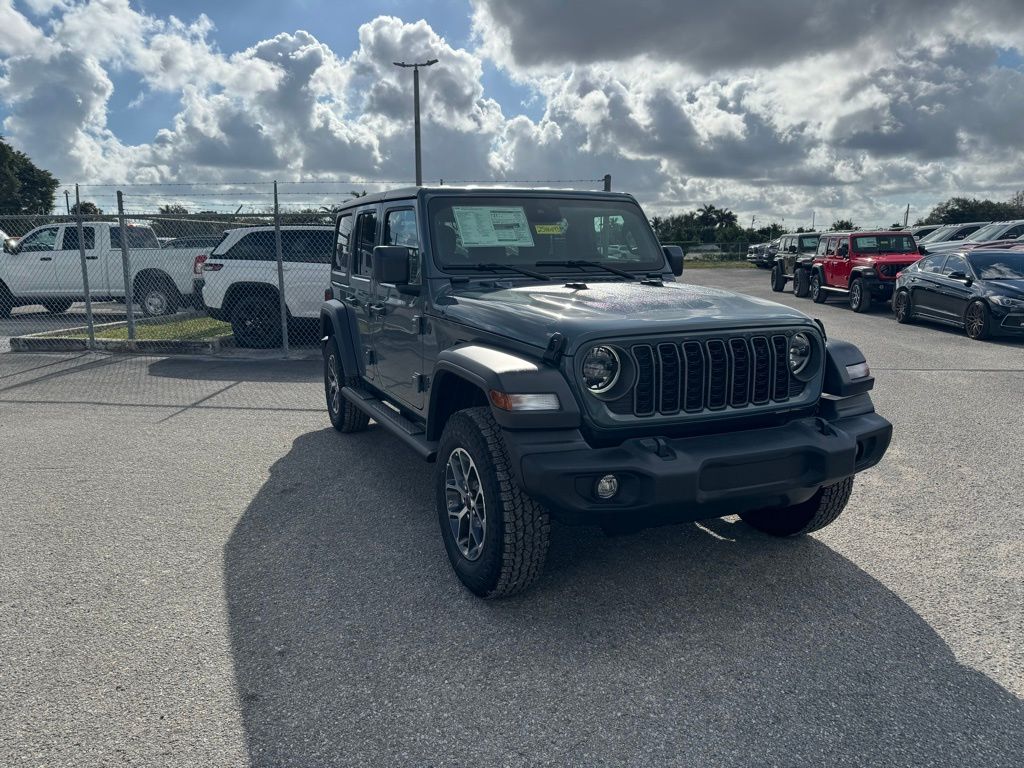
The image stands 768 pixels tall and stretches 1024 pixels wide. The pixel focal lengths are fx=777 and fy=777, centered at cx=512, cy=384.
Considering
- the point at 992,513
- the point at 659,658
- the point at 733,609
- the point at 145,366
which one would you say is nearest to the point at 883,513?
the point at 992,513

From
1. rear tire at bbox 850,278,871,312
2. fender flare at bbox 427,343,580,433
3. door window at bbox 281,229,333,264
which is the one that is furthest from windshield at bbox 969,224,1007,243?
fender flare at bbox 427,343,580,433

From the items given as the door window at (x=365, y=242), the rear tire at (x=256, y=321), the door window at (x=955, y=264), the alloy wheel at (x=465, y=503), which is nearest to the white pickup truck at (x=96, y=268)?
the rear tire at (x=256, y=321)

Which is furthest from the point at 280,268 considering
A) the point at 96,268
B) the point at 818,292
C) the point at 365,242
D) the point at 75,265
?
the point at 818,292

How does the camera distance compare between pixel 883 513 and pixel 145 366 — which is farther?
pixel 145 366

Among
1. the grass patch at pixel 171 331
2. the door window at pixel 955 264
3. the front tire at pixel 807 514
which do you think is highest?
the door window at pixel 955 264

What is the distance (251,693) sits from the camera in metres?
2.85

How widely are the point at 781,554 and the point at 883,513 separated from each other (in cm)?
Result: 101

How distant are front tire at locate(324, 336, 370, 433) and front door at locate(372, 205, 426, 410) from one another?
1.08 metres

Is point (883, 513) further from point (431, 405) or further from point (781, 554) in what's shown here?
point (431, 405)

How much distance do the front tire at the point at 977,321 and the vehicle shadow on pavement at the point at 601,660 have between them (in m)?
9.92

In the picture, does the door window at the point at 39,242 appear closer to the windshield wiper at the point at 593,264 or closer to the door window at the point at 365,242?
the door window at the point at 365,242

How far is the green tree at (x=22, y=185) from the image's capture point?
56812mm

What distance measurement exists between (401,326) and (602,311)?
5.46ft

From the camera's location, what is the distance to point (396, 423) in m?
4.78
